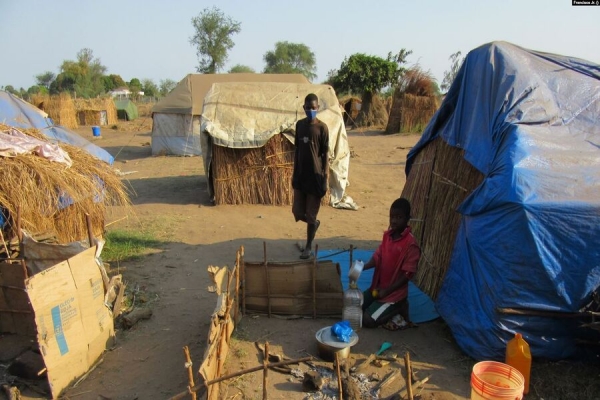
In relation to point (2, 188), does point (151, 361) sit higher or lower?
lower

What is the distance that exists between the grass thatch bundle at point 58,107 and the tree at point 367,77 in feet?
47.5

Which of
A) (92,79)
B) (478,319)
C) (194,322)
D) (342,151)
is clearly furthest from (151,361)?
(92,79)

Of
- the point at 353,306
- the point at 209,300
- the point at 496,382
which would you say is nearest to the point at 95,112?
the point at 209,300

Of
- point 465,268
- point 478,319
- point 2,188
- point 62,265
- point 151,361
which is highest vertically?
point 2,188

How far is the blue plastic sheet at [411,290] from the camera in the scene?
436 cm

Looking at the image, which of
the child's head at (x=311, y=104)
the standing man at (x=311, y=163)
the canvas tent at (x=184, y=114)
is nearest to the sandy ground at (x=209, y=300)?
the standing man at (x=311, y=163)

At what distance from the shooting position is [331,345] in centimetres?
351

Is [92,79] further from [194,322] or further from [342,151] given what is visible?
[194,322]

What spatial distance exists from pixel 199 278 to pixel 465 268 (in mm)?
3039

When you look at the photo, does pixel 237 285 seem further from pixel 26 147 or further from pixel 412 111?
pixel 412 111

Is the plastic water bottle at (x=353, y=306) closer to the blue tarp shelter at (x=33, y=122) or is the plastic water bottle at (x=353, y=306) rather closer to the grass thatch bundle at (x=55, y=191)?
the grass thatch bundle at (x=55, y=191)

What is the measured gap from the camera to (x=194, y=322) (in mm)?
4328

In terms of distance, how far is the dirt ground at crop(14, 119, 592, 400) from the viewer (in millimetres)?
3373

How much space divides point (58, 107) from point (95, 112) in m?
3.13
